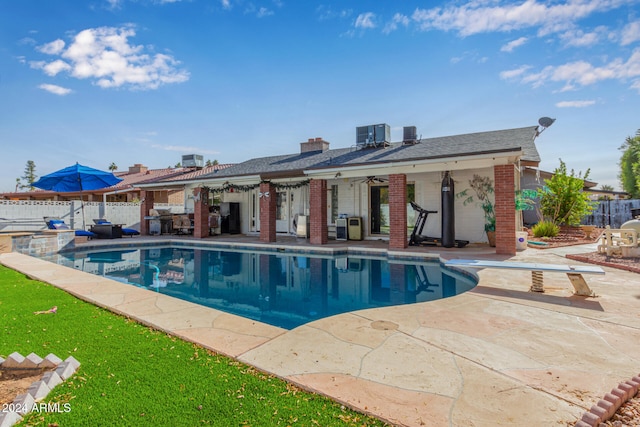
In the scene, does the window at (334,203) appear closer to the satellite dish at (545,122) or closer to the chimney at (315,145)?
the chimney at (315,145)

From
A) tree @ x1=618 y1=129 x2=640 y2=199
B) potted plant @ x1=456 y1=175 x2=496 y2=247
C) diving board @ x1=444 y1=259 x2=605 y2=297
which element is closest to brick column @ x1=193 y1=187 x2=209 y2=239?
potted plant @ x1=456 y1=175 x2=496 y2=247

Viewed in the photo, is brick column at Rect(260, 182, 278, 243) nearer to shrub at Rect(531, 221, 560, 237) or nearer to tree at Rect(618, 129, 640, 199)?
shrub at Rect(531, 221, 560, 237)

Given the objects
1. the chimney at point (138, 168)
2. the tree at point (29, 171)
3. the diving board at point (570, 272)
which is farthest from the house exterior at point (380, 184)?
the tree at point (29, 171)

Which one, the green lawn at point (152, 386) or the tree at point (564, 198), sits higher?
the tree at point (564, 198)

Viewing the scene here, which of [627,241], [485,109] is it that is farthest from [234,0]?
[627,241]

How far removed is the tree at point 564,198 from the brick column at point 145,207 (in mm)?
18329

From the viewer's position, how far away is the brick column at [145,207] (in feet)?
55.5

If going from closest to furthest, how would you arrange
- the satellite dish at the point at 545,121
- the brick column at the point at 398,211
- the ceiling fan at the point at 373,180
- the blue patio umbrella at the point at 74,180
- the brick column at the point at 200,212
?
the brick column at the point at 398,211
the satellite dish at the point at 545,121
the blue patio umbrella at the point at 74,180
the ceiling fan at the point at 373,180
the brick column at the point at 200,212

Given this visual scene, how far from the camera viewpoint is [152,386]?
93.4 inches

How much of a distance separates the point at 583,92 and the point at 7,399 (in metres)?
14.4

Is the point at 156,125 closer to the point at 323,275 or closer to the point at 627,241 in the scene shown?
the point at 323,275

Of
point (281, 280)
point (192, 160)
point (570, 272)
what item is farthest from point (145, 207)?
Answer: point (570, 272)

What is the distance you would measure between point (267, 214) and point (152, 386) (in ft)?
36.8

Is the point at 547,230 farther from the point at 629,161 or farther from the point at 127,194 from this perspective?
the point at 629,161
